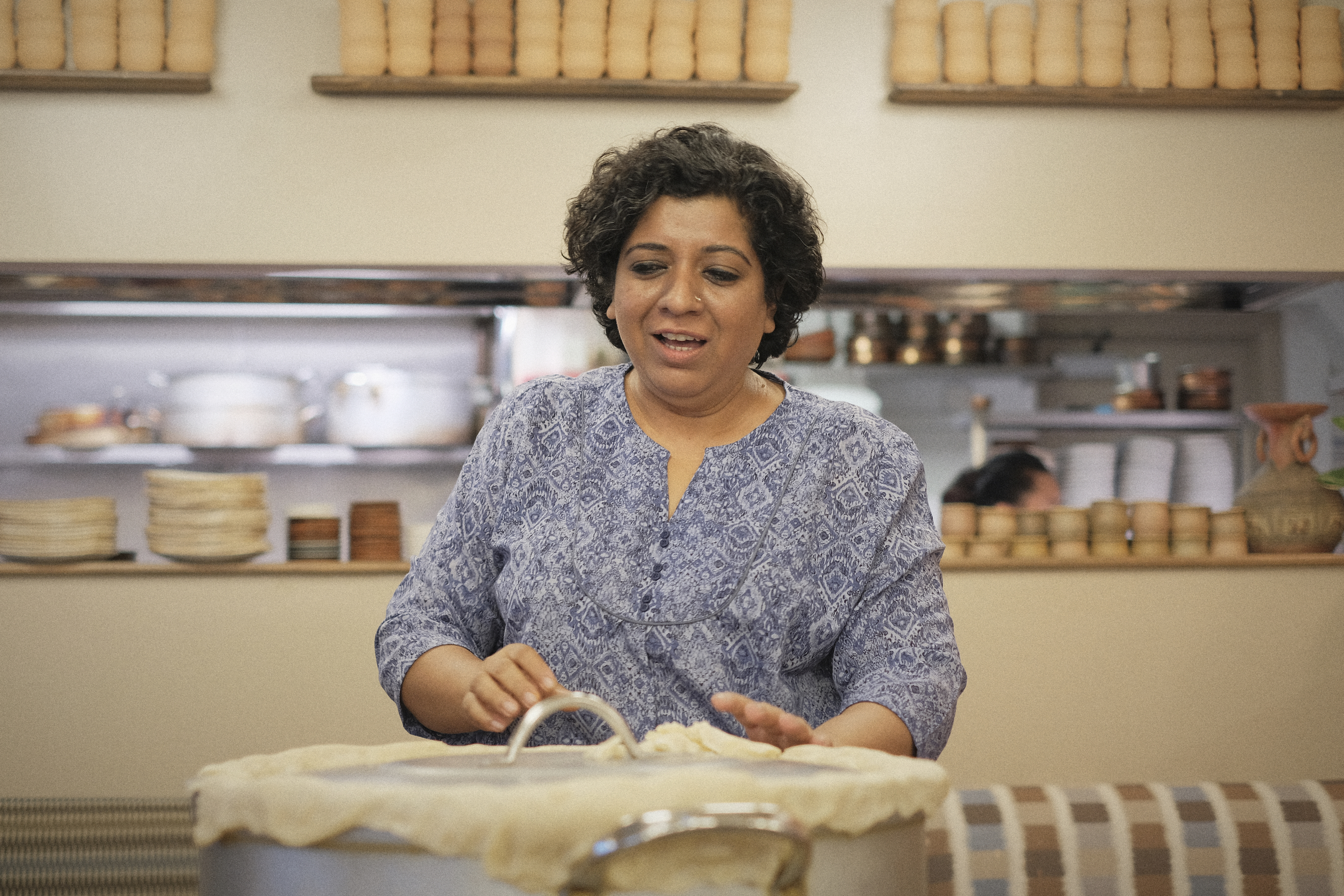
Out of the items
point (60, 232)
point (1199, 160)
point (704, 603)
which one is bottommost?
point (704, 603)

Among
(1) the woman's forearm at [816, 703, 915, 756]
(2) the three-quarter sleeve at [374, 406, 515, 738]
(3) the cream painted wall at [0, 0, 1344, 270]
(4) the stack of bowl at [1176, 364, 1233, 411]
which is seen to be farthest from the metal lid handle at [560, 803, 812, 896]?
(4) the stack of bowl at [1176, 364, 1233, 411]

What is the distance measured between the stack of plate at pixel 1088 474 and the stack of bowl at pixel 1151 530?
453 mm

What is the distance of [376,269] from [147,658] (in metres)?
1.12

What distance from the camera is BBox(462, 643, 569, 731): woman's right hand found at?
1.05 metres

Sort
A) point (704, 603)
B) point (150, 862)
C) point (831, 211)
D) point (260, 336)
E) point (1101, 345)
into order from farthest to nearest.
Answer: point (1101, 345) < point (260, 336) < point (831, 211) < point (150, 862) < point (704, 603)

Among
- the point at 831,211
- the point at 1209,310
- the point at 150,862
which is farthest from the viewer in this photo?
the point at 1209,310

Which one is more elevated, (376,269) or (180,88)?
(180,88)

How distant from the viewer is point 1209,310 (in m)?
3.45

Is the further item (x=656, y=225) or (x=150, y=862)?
(x=150, y=862)

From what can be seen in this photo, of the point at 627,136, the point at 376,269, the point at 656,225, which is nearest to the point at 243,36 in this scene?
the point at 376,269

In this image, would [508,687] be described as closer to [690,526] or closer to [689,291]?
[690,526]

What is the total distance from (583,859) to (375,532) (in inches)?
98.2

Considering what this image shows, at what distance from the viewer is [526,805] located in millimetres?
540

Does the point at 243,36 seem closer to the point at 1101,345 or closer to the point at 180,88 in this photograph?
the point at 180,88
